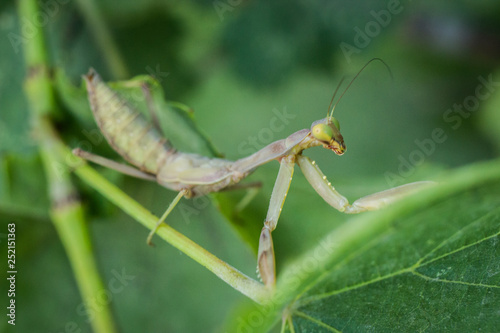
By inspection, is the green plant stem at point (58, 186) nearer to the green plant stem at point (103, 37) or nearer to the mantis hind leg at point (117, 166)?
the mantis hind leg at point (117, 166)

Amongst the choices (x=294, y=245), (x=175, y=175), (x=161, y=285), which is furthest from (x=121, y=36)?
(x=294, y=245)

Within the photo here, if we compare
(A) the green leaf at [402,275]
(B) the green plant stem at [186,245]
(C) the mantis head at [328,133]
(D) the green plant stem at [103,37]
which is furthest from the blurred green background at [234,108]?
(A) the green leaf at [402,275]

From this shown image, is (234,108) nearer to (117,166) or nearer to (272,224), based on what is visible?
(117,166)

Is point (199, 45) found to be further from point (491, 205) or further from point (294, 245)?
point (491, 205)

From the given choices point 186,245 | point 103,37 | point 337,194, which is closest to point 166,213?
point 186,245

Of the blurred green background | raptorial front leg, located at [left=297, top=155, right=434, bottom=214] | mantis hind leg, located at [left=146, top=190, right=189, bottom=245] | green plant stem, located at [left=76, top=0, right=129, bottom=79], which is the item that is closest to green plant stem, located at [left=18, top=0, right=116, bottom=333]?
the blurred green background

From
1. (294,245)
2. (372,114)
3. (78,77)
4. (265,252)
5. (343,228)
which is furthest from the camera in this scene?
(372,114)
